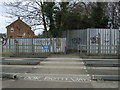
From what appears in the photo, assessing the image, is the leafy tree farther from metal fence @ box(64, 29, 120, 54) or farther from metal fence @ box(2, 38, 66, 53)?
metal fence @ box(2, 38, 66, 53)

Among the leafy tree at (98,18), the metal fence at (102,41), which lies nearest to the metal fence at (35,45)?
the metal fence at (102,41)

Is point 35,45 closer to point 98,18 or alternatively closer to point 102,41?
point 102,41

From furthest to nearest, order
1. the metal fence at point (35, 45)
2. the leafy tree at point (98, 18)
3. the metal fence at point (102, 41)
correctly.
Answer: the leafy tree at point (98, 18) → the metal fence at point (35, 45) → the metal fence at point (102, 41)

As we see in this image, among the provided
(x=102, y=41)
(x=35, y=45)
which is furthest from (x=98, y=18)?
(x=35, y=45)

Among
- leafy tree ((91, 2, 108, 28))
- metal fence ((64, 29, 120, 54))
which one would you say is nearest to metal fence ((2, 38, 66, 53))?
metal fence ((64, 29, 120, 54))

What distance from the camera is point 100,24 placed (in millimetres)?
24188

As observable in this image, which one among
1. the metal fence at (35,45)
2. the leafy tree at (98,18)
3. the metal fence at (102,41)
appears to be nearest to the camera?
the metal fence at (102,41)

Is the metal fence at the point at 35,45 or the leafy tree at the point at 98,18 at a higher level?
the leafy tree at the point at 98,18

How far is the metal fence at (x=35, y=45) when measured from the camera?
18281 millimetres

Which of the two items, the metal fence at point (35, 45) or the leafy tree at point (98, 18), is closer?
the metal fence at point (35, 45)

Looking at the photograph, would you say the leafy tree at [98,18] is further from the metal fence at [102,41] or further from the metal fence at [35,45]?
the metal fence at [35,45]

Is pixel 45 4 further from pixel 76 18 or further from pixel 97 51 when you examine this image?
pixel 97 51

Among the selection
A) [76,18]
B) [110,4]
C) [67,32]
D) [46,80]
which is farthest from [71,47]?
[46,80]

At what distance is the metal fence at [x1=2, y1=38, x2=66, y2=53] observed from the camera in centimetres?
1828
